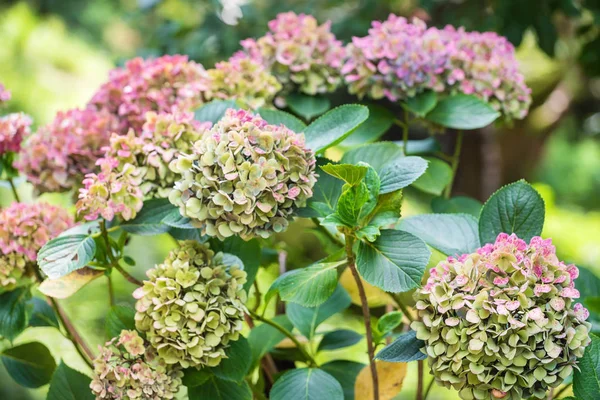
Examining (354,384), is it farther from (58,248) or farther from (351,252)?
(58,248)

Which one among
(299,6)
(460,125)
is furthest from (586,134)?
(460,125)

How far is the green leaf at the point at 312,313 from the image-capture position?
2.28ft

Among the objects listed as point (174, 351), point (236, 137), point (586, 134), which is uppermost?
point (236, 137)

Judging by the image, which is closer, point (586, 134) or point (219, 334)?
point (219, 334)

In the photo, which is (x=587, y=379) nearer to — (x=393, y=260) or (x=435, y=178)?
(x=393, y=260)

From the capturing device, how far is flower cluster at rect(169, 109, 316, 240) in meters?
0.49

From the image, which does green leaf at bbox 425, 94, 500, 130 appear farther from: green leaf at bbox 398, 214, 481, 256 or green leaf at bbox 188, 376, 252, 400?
green leaf at bbox 188, 376, 252, 400

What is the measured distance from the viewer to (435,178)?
0.79 meters

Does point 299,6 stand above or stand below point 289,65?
below

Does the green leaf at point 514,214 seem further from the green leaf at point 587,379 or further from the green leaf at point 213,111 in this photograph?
the green leaf at point 213,111

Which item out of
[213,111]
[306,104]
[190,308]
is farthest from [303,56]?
[190,308]

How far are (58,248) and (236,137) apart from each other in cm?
20

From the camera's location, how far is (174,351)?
544 millimetres

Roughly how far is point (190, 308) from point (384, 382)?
9.9 inches
